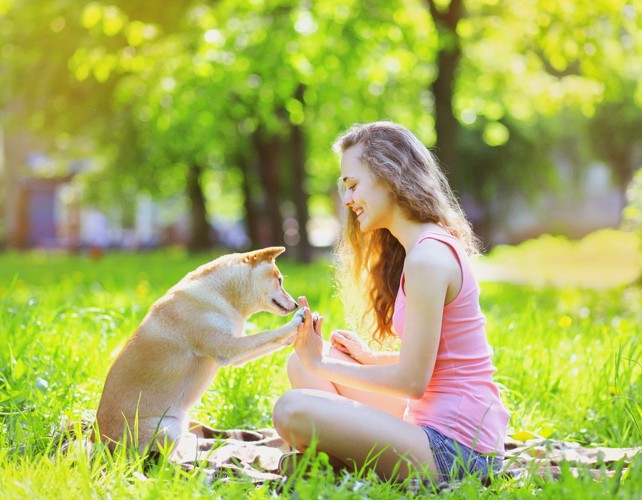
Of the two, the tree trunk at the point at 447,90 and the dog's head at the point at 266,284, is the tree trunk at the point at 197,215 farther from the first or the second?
the dog's head at the point at 266,284

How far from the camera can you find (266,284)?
164 inches

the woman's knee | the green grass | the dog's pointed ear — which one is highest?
the dog's pointed ear

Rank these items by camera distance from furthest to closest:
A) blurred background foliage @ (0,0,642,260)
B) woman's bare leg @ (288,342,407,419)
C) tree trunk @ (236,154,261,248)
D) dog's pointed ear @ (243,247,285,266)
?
tree trunk @ (236,154,261,248) < blurred background foliage @ (0,0,642,260) < dog's pointed ear @ (243,247,285,266) < woman's bare leg @ (288,342,407,419)

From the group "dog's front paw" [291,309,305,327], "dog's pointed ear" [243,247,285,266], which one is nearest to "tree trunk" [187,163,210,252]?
"dog's pointed ear" [243,247,285,266]

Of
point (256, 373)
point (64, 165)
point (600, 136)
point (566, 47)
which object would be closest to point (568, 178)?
point (600, 136)

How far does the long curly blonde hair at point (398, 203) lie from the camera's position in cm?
366

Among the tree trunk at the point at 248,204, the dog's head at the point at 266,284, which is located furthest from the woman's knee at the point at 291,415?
the tree trunk at the point at 248,204

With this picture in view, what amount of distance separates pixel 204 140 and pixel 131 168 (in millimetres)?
4991

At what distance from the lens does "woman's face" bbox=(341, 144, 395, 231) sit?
145 inches

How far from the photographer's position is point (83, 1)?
1481 centimetres

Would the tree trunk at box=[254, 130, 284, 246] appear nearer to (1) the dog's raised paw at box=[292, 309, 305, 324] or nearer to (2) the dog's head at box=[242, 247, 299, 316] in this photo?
(2) the dog's head at box=[242, 247, 299, 316]

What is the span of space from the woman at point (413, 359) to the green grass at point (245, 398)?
153mm

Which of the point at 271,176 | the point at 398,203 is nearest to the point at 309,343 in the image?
the point at 398,203

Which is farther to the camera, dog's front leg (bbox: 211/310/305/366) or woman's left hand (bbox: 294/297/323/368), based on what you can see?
dog's front leg (bbox: 211/310/305/366)
